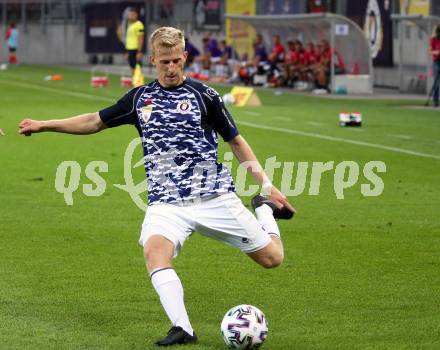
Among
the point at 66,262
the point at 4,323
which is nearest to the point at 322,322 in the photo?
the point at 4,323

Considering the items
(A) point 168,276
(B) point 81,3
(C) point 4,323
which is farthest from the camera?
(B) point 81,3

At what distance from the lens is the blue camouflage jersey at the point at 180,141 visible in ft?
28.5

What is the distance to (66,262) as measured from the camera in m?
11.9

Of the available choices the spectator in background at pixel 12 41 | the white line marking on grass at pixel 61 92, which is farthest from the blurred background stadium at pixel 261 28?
the white line marking on grass at pixel 61 92

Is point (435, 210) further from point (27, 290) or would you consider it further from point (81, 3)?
point (81, 3)

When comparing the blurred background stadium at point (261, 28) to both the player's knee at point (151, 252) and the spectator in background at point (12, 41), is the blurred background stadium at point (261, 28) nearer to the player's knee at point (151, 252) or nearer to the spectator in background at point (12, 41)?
the spectator in background at point (12, 41)

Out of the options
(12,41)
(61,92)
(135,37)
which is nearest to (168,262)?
(135,37)

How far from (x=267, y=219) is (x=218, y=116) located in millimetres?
1035

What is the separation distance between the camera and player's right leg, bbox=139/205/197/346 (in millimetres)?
8375

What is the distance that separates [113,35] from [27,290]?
60.4 metres

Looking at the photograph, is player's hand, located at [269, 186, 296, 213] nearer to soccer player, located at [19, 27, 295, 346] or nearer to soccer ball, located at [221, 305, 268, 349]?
soccer player, located at [19, 27, 295, 346]

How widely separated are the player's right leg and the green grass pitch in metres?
0.21

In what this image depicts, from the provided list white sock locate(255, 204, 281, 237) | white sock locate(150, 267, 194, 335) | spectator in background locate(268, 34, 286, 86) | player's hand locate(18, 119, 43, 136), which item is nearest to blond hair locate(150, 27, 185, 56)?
player's hand locate(18, 119, 43, 136)

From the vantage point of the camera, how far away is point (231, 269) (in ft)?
38.2
